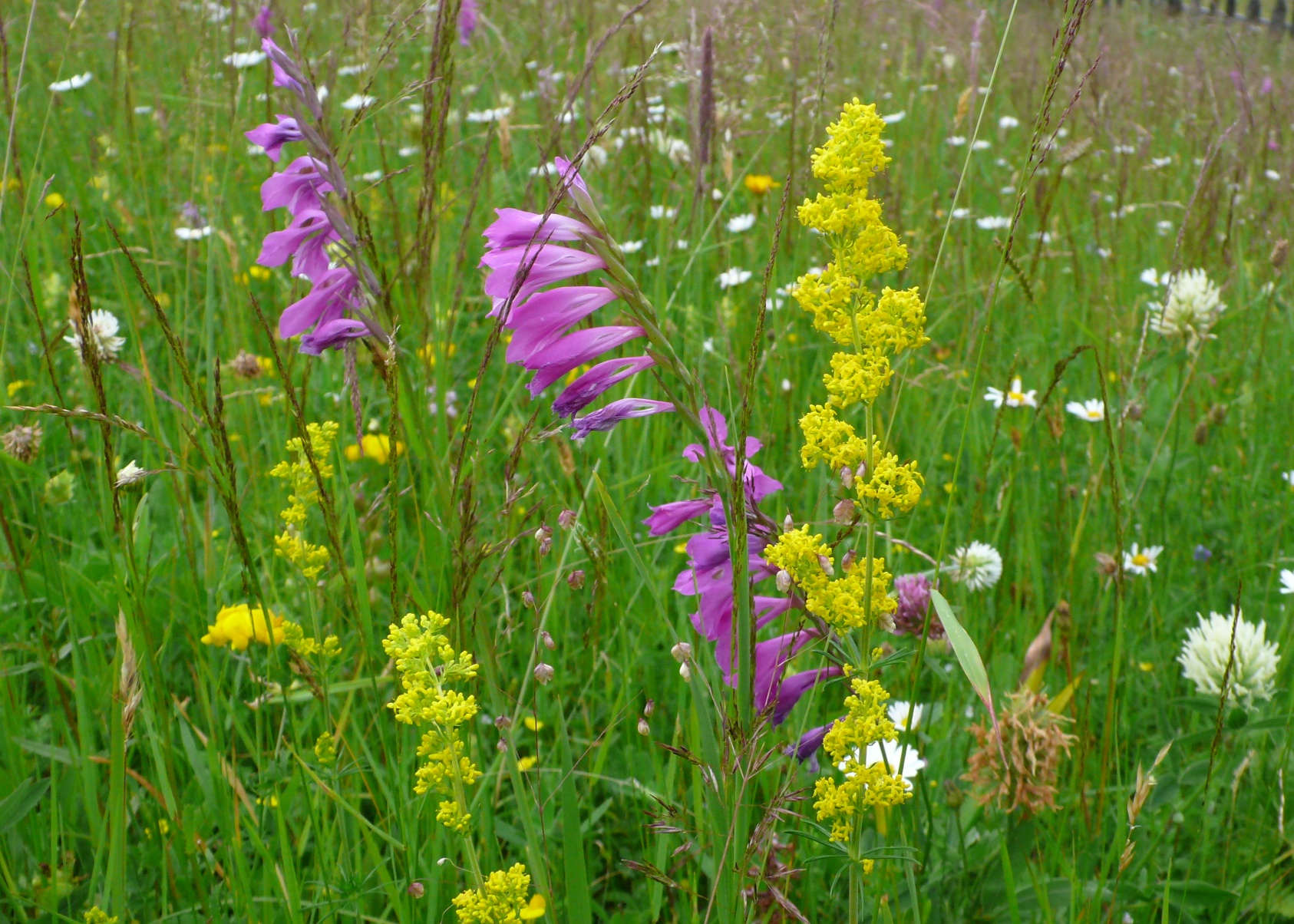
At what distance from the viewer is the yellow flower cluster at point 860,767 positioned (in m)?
0.90

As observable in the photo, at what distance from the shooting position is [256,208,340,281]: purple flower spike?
53.1 inches

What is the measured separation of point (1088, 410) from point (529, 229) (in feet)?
7.23

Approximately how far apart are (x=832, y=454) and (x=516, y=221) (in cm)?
38

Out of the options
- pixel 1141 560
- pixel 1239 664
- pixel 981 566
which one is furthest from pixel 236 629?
pixel 1141 560

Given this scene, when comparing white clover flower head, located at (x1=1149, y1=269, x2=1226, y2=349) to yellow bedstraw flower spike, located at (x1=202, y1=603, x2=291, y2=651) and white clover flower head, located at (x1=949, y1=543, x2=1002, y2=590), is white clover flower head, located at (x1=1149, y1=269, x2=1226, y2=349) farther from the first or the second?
yellow bedstraw flower spike, located at (x1=202, y1=603, x2=291, y2=651)

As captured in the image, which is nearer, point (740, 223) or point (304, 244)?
point (304, 244)

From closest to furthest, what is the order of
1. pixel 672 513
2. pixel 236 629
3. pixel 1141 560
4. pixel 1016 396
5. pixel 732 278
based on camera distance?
pixel 672 513 < pixel 236 629 < pixel 1141 560 < pixel 1016 396 < pixel 732 278

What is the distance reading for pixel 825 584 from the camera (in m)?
0.92

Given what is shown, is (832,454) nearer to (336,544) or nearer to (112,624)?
(336,544)

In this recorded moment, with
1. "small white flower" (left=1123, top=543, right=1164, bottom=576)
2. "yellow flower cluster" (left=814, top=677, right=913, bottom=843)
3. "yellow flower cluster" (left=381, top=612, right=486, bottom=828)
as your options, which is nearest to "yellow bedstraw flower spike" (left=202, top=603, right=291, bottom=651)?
"yellow flower cluster" (left=381, top=612, right=486, bottom=828)

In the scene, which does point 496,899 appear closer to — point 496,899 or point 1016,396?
point 496,899

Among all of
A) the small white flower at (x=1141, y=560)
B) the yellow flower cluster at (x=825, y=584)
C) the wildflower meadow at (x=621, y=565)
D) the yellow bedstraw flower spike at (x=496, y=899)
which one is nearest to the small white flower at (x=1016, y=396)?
the wildflower meadow at (x=621, y=565)

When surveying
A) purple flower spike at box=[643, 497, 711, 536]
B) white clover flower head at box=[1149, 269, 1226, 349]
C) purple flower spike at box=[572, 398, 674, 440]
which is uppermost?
purple flower spike at box=[572, 398, 674, 440]

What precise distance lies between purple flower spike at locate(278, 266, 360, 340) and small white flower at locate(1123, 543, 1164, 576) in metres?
1.55
